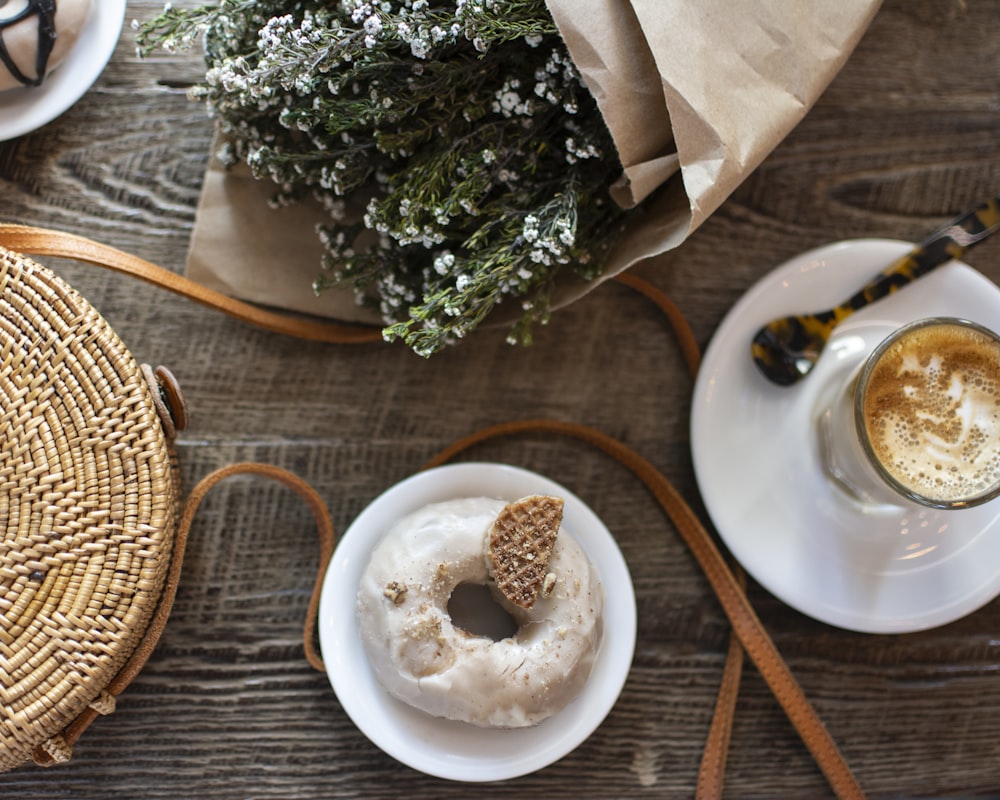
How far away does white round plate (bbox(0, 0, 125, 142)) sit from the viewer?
0.98 m

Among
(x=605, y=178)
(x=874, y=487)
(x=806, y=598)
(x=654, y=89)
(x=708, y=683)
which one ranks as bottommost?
(x=708, y=683)

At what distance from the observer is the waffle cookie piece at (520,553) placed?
90 cm

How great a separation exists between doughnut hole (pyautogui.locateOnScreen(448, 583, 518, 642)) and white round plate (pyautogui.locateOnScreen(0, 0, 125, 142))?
734mm

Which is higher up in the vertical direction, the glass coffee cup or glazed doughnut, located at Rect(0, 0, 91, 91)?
glazed doughnut, located at Rect(0, 0, 91, 91)

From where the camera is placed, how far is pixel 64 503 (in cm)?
80

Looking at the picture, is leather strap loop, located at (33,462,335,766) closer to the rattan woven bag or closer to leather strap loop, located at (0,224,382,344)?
the rattan woven bag

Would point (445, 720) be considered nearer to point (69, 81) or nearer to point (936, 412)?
point (936, 412)

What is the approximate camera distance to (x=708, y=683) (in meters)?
1.08

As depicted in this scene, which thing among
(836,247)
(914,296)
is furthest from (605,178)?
(914,296)

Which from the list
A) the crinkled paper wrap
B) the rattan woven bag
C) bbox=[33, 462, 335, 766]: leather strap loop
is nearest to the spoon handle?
the crinkled paper wrap

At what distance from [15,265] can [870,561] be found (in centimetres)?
100

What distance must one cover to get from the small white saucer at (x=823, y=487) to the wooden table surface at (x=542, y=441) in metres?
0.08

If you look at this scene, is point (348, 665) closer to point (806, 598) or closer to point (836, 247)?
point (806, 598)

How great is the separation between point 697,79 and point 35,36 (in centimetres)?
71
